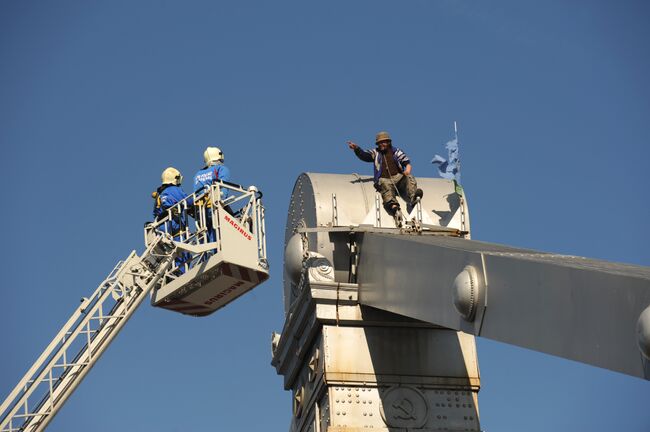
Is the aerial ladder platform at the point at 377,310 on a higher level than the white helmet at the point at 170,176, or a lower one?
lower

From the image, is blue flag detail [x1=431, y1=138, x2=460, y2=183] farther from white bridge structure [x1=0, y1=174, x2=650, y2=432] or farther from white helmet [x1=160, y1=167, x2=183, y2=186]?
white helmet [x1=160, y1=167, x2=183, y2=186]

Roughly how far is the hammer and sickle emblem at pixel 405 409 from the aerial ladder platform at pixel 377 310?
2cm

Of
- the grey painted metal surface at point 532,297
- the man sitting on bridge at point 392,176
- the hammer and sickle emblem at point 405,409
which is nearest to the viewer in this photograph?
the grey painted metal surface at point 532,297

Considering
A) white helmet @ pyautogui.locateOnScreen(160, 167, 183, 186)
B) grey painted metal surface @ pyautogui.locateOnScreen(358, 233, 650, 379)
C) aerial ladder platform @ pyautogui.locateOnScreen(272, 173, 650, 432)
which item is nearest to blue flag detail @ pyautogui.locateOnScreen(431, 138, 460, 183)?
aerial ladder platform @ pyautogui.locateOnScreen(272, 173, 650, 432)

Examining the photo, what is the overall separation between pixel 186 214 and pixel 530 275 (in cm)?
1149

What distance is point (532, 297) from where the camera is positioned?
15.4m

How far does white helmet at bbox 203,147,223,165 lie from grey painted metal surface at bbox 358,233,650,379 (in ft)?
21.2

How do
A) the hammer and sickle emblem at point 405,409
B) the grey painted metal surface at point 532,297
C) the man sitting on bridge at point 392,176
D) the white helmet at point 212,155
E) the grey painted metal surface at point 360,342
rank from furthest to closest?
the white helmet at point 212,155
the man sitting on bridge at point 392,176
the grey painted metal surface at point 360,342
the hammer and sickle emblem at point 405,409
the grey painted metal surface at point 532,297

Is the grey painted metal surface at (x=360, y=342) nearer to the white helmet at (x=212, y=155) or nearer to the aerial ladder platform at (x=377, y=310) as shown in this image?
the aerial ladder platform at (x=377, y=310)

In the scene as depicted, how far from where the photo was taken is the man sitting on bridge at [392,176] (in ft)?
75.2

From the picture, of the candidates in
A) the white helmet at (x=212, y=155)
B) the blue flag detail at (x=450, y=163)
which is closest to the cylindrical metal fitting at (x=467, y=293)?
the blue flag detail at (x=450, y=163)

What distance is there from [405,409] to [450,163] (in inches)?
198

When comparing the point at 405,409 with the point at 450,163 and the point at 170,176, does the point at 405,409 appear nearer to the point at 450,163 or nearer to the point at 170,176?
the point at 450,163

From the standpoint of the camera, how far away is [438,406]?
21.9m
